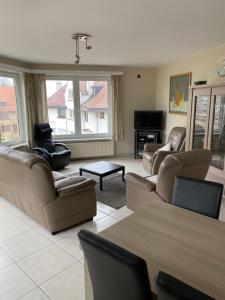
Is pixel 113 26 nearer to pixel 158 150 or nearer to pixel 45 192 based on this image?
pixel 45 192

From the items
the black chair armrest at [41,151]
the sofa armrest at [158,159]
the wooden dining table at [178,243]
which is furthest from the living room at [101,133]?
the sofa armrest at [158,159]

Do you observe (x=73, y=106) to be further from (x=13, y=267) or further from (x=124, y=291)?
(x=124, y=291)

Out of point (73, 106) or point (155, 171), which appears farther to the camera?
point (73, 106)

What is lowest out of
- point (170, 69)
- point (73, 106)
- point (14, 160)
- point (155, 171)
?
point (155, 171)

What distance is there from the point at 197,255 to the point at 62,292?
126 centimetres

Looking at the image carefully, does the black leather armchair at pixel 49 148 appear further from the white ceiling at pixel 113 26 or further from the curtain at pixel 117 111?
the white ceiling at pixel 113 26

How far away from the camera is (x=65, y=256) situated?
2.31 m

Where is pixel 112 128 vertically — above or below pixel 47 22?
below

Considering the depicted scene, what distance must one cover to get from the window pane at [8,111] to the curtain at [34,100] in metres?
0.29

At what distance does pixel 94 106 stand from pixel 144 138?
157 centimetres

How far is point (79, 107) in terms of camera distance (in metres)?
5.93

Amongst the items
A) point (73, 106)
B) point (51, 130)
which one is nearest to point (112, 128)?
point (73, 106)

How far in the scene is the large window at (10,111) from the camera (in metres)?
4.91

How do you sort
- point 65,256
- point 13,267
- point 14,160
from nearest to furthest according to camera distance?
point 13,267
point 65,256
point 14,160
